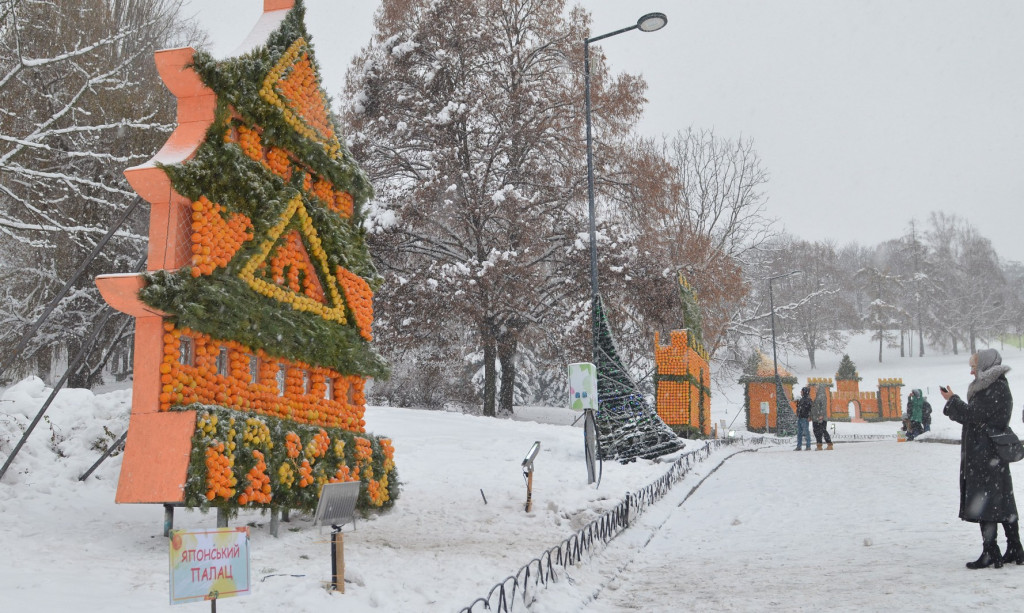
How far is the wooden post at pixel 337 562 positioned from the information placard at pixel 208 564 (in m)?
1.46

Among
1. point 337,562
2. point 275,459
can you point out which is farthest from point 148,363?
point 337,562

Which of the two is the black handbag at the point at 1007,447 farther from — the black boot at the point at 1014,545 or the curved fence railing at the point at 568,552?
the curved fence railing at the point at 568,552

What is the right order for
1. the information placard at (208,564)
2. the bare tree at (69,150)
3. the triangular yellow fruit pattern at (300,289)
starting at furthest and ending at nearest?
the bare tree at (69,150) < the triangular yellow fruit pattern at (300,289) < the information placard at (208,564)

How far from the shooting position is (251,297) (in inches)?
330

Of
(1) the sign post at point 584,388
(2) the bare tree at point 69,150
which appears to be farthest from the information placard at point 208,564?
(2) the bare tree at point 69,150

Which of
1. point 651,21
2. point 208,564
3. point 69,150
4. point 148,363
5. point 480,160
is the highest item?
point 480,160

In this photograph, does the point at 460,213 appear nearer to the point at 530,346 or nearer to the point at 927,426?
the point at 530,346

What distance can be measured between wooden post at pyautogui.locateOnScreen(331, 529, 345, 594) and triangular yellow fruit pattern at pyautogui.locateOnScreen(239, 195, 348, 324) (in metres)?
3.12

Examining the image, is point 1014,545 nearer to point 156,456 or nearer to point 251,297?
point 251,297

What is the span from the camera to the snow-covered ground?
6.43 metres

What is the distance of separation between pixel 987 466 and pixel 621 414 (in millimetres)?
9964

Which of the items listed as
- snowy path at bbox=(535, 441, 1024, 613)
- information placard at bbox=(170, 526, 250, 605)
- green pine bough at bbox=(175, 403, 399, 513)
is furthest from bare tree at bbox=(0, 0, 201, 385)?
information placard at bbox=(170, 526, 250, 605)

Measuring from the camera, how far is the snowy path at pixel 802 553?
683cm

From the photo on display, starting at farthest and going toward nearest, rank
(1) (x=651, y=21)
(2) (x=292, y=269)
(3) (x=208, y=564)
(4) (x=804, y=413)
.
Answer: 1. (4) (x=804, y=413)
2. (1) (x=651, y=21)
3. (2) (x=292, y=269)
4. (3) (x=208, y=564)
